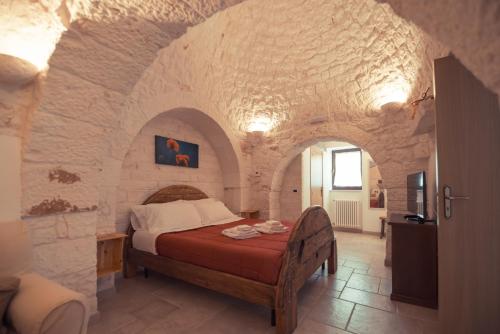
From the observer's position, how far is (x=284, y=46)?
3775mm

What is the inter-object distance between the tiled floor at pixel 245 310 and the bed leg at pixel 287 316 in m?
0.11

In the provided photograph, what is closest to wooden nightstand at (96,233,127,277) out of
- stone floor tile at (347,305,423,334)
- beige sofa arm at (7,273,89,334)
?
beige sofa arm at (7,273,89,334)

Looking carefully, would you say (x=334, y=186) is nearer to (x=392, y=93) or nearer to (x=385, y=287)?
(x=392, y=93)

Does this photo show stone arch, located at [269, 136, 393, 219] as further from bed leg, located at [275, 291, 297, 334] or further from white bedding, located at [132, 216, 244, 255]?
bed leg, located at [275, 291, 297, 334]

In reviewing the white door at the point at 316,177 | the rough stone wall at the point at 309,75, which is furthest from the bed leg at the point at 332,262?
the white door at the point at 316,177

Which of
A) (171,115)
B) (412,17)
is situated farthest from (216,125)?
(412,17)

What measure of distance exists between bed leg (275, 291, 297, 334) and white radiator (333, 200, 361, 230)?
434 centimetres

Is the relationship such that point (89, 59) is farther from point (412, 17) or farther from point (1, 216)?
point (412, 17)

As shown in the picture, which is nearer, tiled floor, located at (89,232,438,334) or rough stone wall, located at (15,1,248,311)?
rough stone wall, located at (15,1,248,311)

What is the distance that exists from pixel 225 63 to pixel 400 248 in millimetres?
3442

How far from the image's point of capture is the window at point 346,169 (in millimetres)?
5949

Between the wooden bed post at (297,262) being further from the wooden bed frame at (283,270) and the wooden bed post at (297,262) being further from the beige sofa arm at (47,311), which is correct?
the beige sofa arm at (47,311)

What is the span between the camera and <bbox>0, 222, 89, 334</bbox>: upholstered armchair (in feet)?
3.32

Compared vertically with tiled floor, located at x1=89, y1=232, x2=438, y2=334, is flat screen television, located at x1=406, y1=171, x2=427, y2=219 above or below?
above
